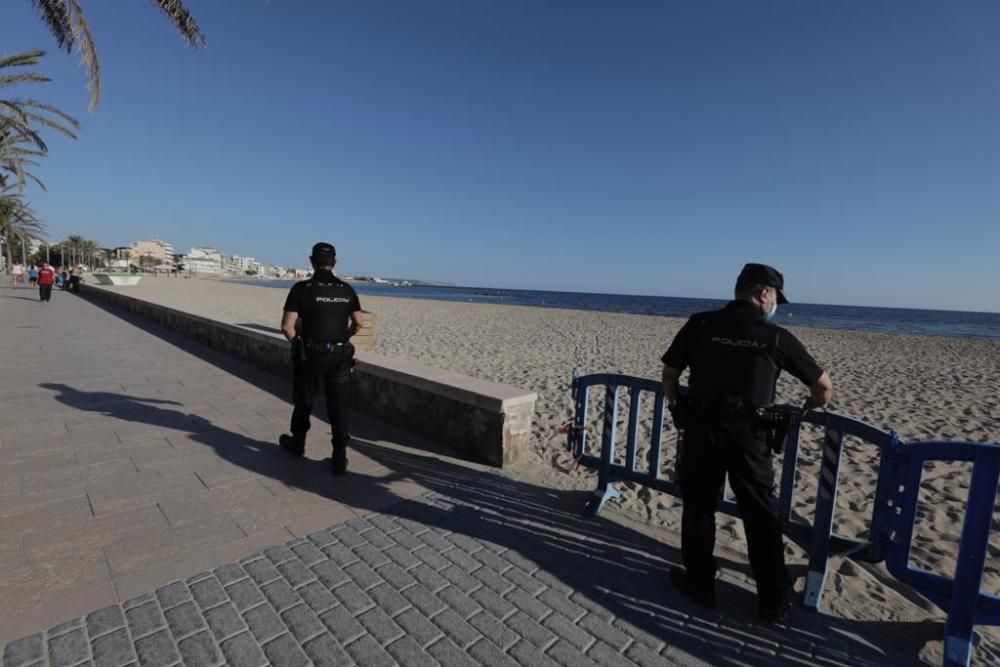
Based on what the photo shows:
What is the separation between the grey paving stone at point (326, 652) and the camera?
6.63 feet

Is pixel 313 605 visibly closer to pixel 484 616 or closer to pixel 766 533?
pixel 484 616

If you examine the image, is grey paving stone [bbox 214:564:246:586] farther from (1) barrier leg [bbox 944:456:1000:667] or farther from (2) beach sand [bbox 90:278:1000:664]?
(1) barrier leg [bbox 944:456:1000:667]

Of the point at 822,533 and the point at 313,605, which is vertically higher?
the point at 822,533

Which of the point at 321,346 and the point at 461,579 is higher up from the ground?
the point at 321,346

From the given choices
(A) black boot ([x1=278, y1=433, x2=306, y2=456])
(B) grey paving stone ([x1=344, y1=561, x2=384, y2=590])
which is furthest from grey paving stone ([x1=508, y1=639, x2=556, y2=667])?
(A) black boot ([x1=278, y1=433, x2=306, y2=456])

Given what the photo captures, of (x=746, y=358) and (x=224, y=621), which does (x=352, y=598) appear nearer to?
(x=224, y=621)

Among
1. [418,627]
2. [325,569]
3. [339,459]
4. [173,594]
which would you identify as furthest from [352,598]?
[339,459]

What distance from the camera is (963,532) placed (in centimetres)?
219

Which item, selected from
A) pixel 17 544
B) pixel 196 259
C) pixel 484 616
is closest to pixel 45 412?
pixel 17 544

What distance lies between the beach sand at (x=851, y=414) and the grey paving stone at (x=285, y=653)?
2254mm

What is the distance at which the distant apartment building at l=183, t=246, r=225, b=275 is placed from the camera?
521 feet

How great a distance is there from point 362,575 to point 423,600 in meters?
0.40

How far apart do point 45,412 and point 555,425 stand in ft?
18.7

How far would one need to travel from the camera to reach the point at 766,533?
2.46 metres
